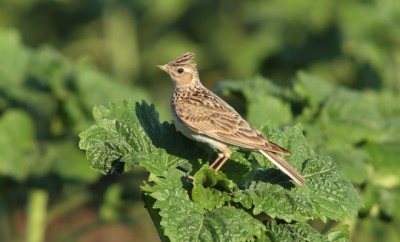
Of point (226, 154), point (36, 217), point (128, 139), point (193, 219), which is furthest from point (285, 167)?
point (36, 217)

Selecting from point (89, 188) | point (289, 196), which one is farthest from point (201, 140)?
point (89, 188)

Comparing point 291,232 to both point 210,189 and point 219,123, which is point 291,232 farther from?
point 219,123

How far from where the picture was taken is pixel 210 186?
15.7 feet

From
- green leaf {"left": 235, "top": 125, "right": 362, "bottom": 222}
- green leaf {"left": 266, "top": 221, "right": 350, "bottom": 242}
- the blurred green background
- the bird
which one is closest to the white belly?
the bird

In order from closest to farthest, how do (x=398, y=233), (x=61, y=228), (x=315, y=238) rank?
(x=315, y=238) < (x=398, y=233) < (x=61, y=228)

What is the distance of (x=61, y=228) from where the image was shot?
1149 cm

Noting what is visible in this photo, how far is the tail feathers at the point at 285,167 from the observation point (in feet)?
16.1

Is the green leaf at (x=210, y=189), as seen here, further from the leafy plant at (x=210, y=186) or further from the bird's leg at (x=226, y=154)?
the bird's leg at (x=226, y=154)

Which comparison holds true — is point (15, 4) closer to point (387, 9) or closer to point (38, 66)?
point (387, 9)

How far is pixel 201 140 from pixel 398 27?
277 inches

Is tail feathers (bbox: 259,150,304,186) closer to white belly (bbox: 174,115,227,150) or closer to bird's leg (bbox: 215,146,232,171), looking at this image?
bird's leg (bbox: 215,146,232,171)

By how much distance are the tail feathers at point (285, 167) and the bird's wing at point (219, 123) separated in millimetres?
34

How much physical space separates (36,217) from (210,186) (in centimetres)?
359

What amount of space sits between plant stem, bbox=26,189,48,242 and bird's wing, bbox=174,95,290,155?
8.59ft
